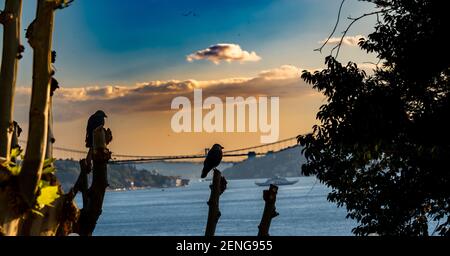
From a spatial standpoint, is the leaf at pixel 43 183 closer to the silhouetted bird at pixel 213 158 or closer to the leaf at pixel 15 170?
the leaf at pixel 15 170

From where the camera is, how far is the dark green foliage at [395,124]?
21531 mm

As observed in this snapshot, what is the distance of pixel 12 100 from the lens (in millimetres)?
5730

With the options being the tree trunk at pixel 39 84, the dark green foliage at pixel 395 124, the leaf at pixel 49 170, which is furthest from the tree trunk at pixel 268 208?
the dark green foliage at pixel 395 124

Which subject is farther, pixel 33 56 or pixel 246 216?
pixel 246 216

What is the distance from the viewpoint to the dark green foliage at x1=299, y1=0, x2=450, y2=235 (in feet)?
70.6

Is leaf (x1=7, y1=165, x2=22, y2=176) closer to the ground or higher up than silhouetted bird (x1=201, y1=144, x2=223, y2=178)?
higher up

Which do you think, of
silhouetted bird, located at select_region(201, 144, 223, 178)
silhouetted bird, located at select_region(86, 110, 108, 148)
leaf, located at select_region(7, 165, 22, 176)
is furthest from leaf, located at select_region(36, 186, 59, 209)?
silhouetted bird, located at select_region(201, 144, 223, 178)

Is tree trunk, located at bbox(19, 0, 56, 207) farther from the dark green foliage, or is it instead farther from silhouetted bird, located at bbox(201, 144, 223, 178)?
silhouetted bird, located at bbox(201, 144, 223, 178)

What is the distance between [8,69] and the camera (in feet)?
18.6

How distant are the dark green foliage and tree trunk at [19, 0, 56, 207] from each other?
16.7m
